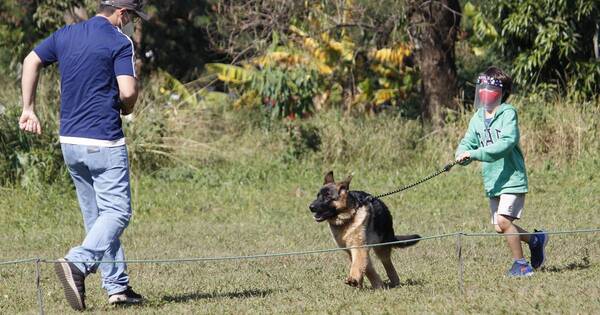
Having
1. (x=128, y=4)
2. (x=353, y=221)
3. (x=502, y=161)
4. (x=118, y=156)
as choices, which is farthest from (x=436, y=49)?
(x=118, y=156)

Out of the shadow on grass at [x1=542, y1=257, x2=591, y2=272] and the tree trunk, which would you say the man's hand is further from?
the tree trunk

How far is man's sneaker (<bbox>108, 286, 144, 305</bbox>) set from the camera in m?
7.38

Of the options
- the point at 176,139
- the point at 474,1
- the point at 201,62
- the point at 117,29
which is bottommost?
the point at 201,62

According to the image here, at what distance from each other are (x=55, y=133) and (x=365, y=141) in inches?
203

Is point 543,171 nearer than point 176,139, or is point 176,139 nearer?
point 543,171

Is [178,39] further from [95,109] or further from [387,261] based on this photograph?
[95,109]

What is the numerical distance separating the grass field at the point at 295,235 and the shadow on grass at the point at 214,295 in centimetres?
2

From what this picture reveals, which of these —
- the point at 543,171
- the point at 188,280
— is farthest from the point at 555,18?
the point at 188,280

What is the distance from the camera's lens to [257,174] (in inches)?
627

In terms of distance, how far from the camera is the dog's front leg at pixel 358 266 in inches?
305

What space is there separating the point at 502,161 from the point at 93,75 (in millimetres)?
3353

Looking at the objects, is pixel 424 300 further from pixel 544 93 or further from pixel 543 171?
pixel 544 93

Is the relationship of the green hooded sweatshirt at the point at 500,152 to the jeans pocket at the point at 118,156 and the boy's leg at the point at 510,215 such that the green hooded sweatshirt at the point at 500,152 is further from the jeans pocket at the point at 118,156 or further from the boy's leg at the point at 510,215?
the jeans pocket at the point at 118,156

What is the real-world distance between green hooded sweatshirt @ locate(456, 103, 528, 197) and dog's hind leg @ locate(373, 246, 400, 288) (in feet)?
3.16
